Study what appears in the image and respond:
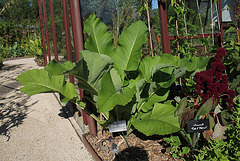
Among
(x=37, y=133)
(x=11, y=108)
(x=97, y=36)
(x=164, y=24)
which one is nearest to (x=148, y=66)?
(x=97, y=36)

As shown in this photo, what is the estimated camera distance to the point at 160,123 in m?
1.82

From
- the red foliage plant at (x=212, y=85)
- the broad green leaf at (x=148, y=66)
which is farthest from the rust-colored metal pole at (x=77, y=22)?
the red foliage plant at (x=212, y=85)

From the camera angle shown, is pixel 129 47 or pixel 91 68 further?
pixel 129 47

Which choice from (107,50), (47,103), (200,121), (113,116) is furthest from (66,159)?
(47,103)

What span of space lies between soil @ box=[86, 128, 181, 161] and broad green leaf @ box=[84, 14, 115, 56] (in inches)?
37.3

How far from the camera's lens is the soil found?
2.02 metres

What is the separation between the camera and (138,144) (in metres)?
2.27

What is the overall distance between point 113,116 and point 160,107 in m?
0.60

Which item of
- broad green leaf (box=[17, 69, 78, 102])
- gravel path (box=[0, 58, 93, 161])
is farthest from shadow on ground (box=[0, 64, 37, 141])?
broad green leaf (box=[17, 69, 78, 102])

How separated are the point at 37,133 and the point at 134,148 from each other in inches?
65.7

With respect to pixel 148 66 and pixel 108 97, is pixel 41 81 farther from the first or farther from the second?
pixel 148 66

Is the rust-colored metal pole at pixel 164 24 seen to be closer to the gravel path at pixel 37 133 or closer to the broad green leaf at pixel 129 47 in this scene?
the broad green leaf at pixel 129 47

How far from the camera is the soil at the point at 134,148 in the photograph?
202 centimetres

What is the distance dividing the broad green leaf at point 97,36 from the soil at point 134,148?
0.95 m
